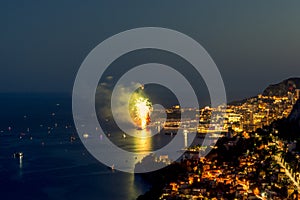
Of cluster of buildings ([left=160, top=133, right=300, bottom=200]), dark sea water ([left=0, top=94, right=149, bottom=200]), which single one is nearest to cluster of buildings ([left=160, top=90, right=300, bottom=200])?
cluster of buildings ([left=160, top=133, right=300, bottom=200])

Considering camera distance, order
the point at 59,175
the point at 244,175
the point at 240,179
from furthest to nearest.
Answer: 1. the point at 59,175
2. the point at 244,175
3. the point at 240,179

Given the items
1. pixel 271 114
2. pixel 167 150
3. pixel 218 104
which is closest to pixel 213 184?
pixel 167 150

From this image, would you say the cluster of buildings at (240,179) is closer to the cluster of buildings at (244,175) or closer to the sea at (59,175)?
the cluster of buildings at (244,175)

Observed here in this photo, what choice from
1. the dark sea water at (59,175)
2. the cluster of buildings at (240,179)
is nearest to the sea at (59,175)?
the dark sea water at (59,175)

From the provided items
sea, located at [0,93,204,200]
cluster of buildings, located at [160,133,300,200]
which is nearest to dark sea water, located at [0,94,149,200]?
sea, located at [0,93,204,200]

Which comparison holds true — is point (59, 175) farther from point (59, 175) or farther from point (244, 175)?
point (244, 175)

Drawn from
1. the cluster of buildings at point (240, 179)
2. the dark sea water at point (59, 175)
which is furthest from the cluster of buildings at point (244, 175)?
the dark sea water at point (59, 175)

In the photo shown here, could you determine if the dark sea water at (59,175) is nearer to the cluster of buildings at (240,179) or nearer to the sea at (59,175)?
the sea at (59,175)

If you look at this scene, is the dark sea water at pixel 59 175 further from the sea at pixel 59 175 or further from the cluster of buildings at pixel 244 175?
the cluster of buildings at pixel 244 175

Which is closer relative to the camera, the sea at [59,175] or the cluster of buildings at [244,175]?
the cluster of buildings at [244,175]

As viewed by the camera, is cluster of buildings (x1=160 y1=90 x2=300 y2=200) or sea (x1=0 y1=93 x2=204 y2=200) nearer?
cluster of buildings (x1=160 y1=90 x2=300 y2=200)

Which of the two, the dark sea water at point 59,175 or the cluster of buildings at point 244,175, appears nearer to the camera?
the cluster of buildings at point 244,175

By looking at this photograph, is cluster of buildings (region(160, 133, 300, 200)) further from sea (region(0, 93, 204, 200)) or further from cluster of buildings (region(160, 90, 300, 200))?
sea (region(0, 93, 204, 200))

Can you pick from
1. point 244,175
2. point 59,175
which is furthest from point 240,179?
point 59,175
